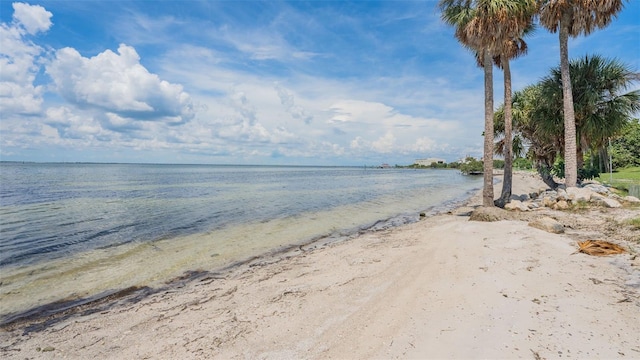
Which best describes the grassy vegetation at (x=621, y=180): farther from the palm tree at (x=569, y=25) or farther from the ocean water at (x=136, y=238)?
the ocean water at (x=136, y=238)

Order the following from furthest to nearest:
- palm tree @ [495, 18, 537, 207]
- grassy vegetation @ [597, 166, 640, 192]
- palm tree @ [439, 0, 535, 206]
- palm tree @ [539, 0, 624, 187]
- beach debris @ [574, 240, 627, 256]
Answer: grassy vegetation @ [597, 166, 640, 192] → palm tree @ [539, 0, 624, 187] → palm tree @ [495, 18, 537, 207] → palm tree @ [439, 0, 535, 206] → beach debris @ [574, 240, 627, 256]

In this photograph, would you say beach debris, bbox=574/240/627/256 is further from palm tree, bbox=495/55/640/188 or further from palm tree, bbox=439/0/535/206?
palm tree, bbox=495/55/640/188

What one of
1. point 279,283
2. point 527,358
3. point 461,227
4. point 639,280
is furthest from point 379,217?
point 527,358

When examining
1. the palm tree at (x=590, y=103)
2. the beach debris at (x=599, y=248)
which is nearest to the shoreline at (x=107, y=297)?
the beach debris at (x=599, y=248)

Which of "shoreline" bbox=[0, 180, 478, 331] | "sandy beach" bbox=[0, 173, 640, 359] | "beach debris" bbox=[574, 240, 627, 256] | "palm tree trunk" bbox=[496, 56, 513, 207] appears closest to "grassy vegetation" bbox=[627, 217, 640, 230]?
"sandy beach" bbox=[0, 173, 640, 359]

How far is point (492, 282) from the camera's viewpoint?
607 centimetres

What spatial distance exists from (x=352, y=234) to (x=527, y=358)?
1112 centimetres

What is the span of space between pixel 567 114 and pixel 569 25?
4.83 metres

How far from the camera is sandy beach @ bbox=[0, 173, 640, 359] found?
424cm

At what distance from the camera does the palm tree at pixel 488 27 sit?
45.7 feet

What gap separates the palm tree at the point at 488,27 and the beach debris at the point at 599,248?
306 inches

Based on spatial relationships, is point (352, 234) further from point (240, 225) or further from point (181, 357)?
point (181, 357)

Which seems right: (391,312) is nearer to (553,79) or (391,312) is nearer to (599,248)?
(599,248)

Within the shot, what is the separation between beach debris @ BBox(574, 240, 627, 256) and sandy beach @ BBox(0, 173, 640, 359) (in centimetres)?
22
